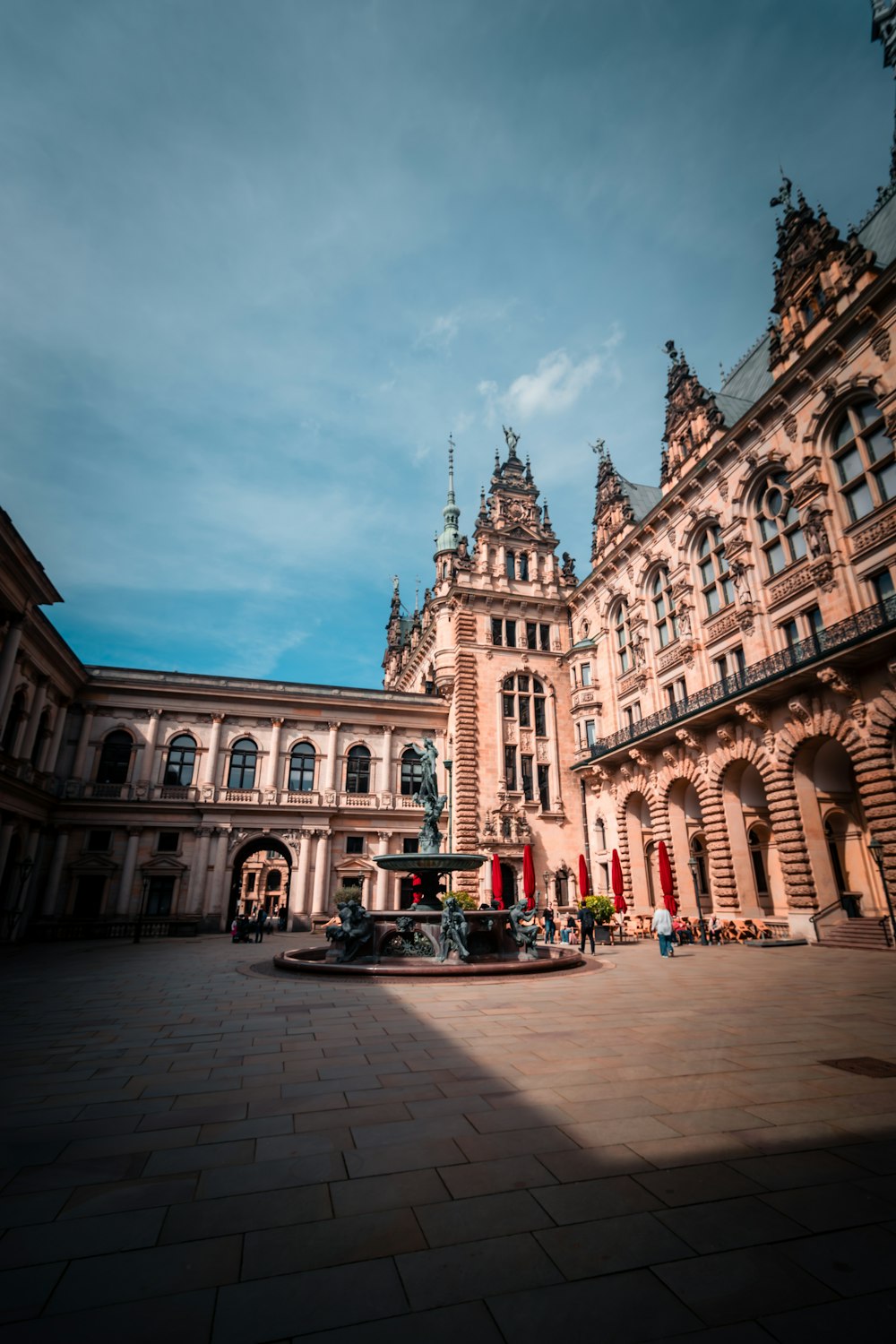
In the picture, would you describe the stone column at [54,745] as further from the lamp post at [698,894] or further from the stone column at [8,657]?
the lamp post at [698,894]

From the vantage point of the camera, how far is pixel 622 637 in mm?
34906

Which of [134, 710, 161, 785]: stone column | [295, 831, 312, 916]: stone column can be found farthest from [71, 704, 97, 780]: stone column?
[295, 831, 312, 916]: stone column

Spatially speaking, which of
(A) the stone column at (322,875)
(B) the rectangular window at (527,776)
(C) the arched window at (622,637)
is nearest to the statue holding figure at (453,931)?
(A) the stone column at (322,875)

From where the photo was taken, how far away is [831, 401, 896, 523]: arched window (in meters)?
19.5

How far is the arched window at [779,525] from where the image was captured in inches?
898

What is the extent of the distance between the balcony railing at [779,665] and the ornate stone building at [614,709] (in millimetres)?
99

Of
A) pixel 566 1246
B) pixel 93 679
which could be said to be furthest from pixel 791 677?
pixel 93 679

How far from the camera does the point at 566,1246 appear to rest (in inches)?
130

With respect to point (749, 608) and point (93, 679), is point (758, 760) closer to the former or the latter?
point (749, 608)

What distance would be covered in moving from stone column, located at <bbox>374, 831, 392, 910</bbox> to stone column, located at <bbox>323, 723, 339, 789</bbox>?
13.4ft

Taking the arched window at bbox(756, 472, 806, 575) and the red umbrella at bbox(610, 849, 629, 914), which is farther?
the red umbrella at bbox(610, 849, 629, 914)

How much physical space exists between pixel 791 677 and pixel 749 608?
4.52 meters

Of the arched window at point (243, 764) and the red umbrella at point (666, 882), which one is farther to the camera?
the arched window at point (243, 764)

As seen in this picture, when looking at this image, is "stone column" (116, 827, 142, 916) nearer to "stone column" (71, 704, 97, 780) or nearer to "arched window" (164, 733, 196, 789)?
"arched window" (164, 733, 196, 789)
